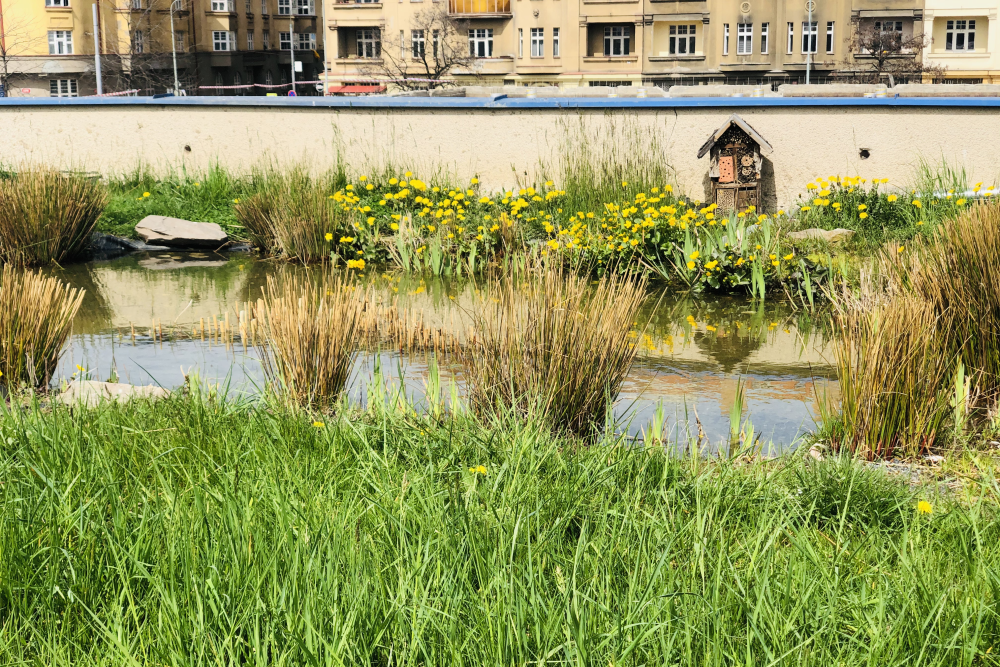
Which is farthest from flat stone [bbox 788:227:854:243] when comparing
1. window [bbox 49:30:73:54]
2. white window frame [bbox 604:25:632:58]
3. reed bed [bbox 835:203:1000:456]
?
window [bbox 49:30:73:54]

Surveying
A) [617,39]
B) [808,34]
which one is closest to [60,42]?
[617,39]

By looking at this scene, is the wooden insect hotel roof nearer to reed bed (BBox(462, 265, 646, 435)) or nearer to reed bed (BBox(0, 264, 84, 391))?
reed bed (BBox(462, 265, 646, 435))

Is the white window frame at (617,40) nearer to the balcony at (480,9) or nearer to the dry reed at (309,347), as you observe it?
A: the balcony at (480,9)

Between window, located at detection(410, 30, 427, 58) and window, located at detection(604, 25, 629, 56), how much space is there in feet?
25.6

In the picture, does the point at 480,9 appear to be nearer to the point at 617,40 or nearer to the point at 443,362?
the point at 617,40

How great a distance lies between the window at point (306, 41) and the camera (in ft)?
200

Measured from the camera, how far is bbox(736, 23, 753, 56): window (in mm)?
43500

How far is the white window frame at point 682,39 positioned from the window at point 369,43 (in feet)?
42.0

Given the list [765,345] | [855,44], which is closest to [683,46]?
[855,44]

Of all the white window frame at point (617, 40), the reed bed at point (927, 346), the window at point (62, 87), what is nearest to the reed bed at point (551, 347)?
the reed bed at point (927, 346)

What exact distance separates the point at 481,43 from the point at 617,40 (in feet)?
19.4

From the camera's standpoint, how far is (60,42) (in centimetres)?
4791

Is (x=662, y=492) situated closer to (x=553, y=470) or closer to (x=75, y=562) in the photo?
(x=553, y=470)

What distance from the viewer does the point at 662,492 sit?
3262 millimetres
